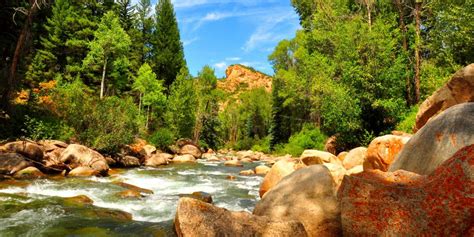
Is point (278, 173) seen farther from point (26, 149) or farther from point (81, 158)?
point (26, 149)

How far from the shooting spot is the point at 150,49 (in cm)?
5191

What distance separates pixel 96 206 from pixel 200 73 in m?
42.9

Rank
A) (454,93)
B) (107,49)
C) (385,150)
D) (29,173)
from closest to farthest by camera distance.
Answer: (385,150), (454,93), (29,173), (107,49)

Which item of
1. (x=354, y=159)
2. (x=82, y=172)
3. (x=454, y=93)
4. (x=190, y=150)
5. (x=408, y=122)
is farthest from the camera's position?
(x=190, y=150)

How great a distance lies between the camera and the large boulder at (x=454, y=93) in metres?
9.90

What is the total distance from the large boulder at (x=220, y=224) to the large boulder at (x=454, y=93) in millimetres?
7470

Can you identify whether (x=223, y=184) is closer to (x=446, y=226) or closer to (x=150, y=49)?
(x=446, y=226)

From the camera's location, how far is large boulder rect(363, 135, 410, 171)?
9.27 meters

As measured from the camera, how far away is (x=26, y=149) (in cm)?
1551

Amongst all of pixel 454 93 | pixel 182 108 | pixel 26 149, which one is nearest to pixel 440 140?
Answer: pixel 454 93

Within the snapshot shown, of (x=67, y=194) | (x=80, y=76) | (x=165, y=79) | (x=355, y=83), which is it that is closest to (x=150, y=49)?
(x=165, y=79)

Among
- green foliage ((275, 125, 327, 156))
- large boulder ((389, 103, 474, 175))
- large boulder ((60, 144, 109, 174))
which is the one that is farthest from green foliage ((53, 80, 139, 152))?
large boulder ((389, 103, 474, 175))

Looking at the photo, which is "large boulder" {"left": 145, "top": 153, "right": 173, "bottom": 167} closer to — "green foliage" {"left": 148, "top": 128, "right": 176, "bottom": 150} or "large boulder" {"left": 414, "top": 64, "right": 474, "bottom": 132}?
"green foliage" {"left": 148, "top": 128, "right": 176, "bottom": 150}

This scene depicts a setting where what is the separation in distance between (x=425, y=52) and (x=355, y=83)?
7067 millimetres
